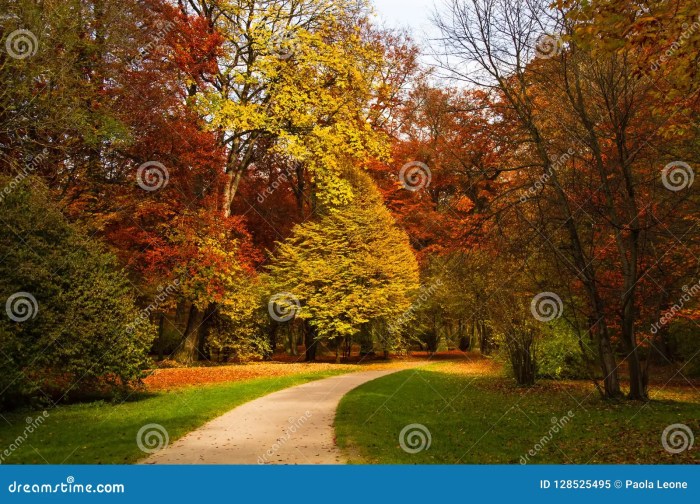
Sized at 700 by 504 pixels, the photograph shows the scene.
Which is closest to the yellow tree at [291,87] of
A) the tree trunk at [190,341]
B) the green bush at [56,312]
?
the tree trunk at [190,341]

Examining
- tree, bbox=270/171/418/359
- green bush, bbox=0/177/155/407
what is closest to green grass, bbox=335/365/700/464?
green bush, bbox=0/177/155/407

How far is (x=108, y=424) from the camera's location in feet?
31.2

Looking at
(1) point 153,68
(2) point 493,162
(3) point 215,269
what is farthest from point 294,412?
(1) point 153,68

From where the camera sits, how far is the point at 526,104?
1310 centimetres

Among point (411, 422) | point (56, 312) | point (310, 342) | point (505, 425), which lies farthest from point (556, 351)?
point (310, 342)

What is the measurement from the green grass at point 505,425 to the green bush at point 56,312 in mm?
5887

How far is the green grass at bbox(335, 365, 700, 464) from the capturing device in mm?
7570

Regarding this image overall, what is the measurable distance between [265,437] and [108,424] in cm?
329

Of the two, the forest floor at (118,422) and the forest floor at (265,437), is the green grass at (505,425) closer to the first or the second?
the forest floor at (265,437)

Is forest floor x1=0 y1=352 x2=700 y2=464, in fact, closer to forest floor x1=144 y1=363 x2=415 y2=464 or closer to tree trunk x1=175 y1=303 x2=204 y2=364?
forest floor x1=144 y1=363 x2=415 y2=464

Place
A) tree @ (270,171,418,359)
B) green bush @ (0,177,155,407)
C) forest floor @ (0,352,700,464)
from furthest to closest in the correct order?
1. tree @ (270,171,418,359)
2. green bush @ (0,177,155,407)
3. forest floor @ (0,352,700,464)

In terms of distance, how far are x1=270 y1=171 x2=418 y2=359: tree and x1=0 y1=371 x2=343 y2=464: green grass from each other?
13725 millimetres

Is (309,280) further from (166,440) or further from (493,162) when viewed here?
(166,440)

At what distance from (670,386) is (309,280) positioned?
57.5 feet
